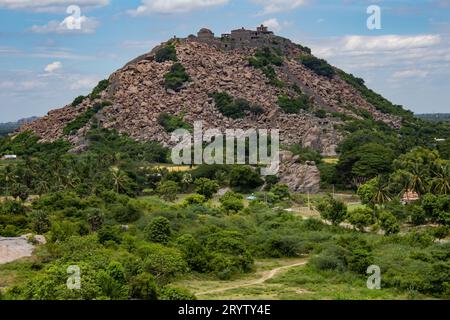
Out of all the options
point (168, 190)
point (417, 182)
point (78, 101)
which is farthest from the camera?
point (78, 101)

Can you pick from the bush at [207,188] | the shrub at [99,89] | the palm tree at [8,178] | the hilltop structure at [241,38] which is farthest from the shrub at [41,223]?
the hilltop structure at [241,38]

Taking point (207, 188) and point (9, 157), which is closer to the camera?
point (207, 188)

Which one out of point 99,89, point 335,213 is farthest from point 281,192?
point 99,89

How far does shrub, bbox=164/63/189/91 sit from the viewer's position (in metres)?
117

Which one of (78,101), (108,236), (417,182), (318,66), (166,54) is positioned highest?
(166,54)

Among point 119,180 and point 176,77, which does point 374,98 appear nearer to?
point 176,77

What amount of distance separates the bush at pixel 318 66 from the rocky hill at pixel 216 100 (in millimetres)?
171

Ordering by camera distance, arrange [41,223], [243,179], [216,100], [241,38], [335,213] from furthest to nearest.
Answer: [241,38] < [216,100] < [243,179] < [335,213] < [41,223]

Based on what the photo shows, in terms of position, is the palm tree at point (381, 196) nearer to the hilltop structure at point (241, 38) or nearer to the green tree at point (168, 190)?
the green tree at point (168, 190)

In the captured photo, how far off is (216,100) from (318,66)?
28.3 metres

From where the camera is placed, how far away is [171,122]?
10894 cm

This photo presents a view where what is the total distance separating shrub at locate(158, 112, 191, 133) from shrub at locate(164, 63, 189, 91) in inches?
262

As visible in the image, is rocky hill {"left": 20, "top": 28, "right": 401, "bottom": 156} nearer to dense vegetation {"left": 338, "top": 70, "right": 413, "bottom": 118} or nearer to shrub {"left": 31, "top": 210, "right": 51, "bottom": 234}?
dense vegetation {"left": 338, "top": 70, "right": 413, "bottom": 118}
